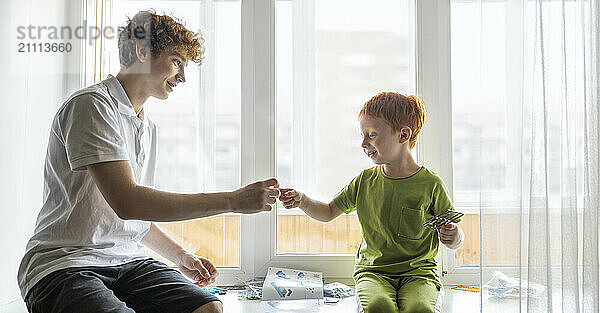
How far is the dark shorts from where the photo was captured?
1.20m

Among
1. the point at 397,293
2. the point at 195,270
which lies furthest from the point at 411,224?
the point at 195,270

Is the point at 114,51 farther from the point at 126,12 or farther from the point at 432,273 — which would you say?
the point at 432,273

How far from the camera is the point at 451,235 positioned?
1.62 metres

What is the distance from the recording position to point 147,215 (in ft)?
4.11

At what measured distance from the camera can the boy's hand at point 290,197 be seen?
1.74 metres

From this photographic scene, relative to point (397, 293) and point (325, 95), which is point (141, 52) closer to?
point (325, 95)

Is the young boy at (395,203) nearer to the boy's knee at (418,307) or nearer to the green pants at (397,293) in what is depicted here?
the green pants at (397,293)

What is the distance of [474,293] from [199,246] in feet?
3.19

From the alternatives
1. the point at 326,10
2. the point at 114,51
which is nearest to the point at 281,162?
the point at 326,10

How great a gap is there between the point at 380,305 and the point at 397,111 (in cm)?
62

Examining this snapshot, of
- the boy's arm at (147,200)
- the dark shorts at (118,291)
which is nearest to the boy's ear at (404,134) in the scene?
the boy's arm at (147,200)

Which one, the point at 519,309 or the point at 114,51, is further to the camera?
the point at 114,51

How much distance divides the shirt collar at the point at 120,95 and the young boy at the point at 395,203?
55 centimetres

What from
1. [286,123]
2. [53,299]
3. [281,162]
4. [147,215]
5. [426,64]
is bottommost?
[53,299]
